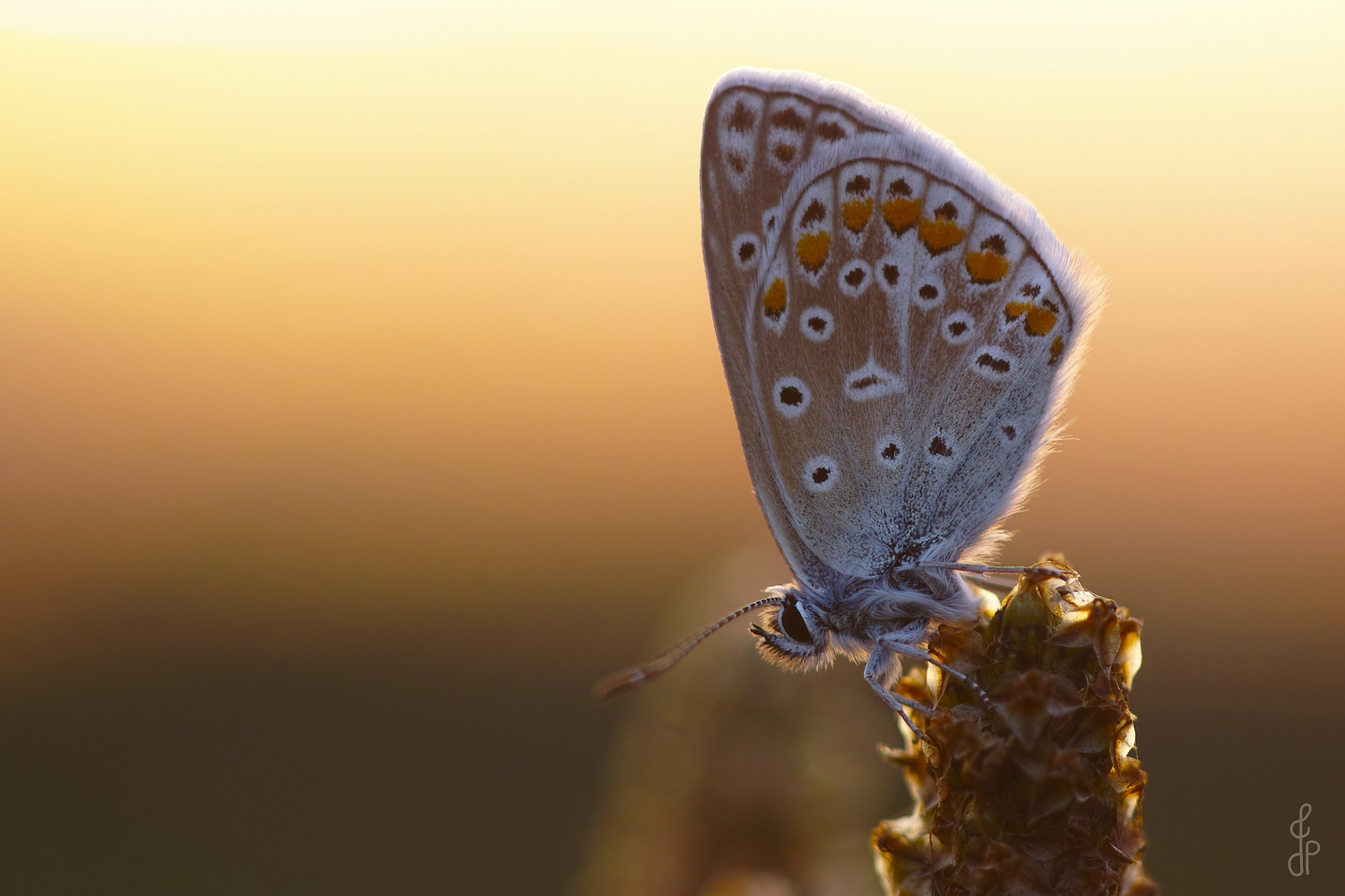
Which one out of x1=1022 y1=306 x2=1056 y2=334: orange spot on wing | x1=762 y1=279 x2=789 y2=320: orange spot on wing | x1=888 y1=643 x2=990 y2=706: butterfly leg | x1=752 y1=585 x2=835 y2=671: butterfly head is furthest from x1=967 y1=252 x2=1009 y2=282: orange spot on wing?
x1=888 y1=643 x2=990 y2=706: butterfly leg

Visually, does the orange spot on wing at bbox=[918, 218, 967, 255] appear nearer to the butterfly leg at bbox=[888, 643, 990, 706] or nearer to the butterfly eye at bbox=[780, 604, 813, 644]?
the butterfly eye at bbox=[780, 604, 813, 644]

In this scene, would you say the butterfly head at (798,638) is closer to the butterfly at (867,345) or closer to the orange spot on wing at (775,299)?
the butterfly at (867,345)

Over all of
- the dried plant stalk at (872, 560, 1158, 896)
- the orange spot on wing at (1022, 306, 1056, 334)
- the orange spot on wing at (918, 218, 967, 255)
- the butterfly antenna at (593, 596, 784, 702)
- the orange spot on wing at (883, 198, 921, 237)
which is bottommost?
the butterfly antenna at (593, 596, 784, 702)

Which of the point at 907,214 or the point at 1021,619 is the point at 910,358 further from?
the point at 1021,619

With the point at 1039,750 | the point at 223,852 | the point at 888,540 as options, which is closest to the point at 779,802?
the point at 888,540

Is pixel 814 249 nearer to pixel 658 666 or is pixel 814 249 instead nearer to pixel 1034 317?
pixel 1034 317

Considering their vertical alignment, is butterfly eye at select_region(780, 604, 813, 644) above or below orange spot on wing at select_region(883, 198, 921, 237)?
below

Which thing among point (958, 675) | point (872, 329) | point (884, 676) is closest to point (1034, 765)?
point (958, 675)
